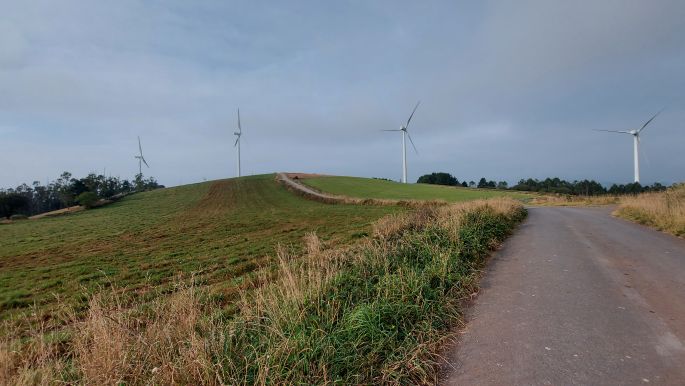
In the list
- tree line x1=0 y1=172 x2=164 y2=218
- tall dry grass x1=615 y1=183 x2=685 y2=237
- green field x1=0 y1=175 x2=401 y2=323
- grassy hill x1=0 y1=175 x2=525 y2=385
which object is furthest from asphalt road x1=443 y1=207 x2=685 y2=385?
tree line x1=0 y1=172 x2=164 y2=218

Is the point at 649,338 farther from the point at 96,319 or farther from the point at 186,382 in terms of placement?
the point at 96,319

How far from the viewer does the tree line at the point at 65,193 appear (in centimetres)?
6769

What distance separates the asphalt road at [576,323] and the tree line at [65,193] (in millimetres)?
69744

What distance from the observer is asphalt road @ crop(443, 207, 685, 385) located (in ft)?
12.6

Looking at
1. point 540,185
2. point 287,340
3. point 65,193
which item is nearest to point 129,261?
point 287,340

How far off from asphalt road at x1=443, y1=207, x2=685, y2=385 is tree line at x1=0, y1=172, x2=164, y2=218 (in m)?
69.7

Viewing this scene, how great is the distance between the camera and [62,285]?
11.4m

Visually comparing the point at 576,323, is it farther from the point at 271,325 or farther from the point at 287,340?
the point at 271,325

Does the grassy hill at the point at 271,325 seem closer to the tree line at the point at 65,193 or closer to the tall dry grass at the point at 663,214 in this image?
the tall dry grass at the point at 663,214

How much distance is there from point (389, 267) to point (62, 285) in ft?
36.7

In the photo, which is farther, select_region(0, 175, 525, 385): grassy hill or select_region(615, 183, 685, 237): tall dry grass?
select_region(615, 183, 685, 237): tall dry grass

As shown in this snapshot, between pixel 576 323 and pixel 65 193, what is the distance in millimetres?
110263

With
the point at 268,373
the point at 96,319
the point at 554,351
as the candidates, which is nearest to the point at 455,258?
the point at 554,351

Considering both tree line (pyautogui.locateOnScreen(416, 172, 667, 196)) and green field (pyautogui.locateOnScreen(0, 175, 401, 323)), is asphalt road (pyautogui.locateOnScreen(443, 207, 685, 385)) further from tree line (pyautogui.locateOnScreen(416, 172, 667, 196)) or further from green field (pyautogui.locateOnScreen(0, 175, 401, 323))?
tree line (pyautogui.locateOnScreen(416, 172, 667, 196))
